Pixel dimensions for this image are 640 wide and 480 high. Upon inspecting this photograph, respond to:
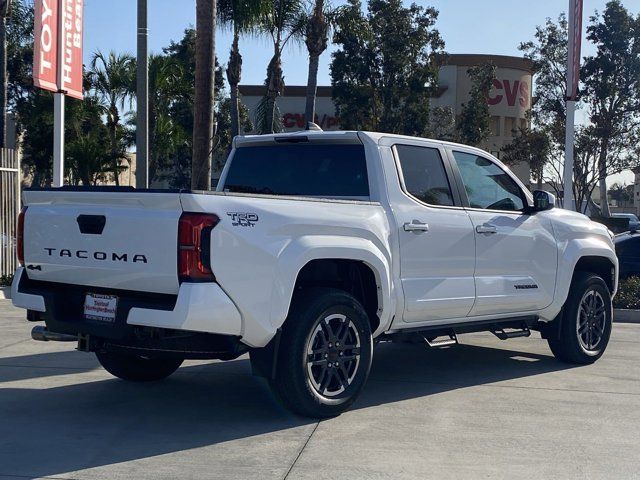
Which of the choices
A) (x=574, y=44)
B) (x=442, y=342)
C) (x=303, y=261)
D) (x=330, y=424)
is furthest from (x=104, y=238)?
(x=574, y=44)

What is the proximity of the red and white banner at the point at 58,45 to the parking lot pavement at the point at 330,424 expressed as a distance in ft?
17.3

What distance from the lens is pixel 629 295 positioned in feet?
46.3

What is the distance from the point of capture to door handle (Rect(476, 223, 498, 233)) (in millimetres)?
7575

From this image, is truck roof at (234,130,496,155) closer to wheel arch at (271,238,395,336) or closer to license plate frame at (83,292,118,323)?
wheel arch at (271,238,395,336)

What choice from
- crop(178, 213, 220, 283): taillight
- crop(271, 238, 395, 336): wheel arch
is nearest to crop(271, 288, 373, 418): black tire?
crop(271, 238, 395, 336): wheel arch

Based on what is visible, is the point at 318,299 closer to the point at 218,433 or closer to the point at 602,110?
the point at 218,433

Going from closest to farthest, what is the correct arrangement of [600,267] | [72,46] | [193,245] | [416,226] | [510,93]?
[193,245] < [416,226] < [600,267] < [72,46] < [510,93]

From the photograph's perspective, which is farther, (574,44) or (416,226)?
(574,44)

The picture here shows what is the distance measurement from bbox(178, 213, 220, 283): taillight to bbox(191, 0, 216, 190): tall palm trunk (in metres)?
8.65

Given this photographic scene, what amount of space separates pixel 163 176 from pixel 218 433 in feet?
136

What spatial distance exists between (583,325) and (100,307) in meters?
4.96

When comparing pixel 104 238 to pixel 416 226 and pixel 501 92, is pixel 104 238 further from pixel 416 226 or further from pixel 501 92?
pixel 501 92

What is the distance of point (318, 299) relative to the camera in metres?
6.22

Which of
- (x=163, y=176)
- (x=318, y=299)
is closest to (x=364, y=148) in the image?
(x=318, y=299)
